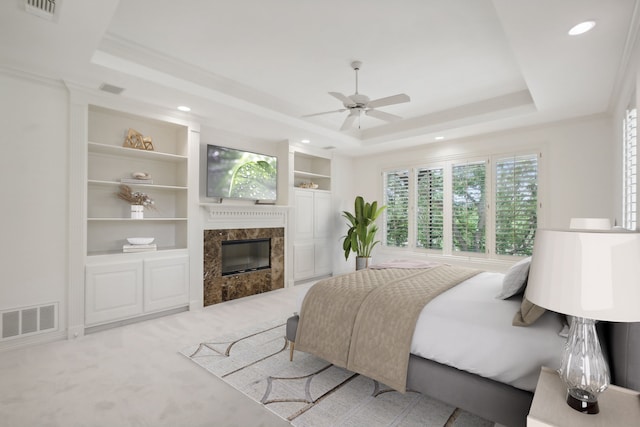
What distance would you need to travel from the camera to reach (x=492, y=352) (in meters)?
1.74

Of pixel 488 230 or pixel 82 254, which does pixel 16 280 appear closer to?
pixel 82 254

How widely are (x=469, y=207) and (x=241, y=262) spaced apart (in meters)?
3.57

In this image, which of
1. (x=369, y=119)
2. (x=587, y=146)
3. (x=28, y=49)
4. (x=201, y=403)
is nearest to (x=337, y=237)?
(x=369, y=119)

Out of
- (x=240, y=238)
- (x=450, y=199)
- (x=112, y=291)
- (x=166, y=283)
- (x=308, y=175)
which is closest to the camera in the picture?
(x=112, y=291)

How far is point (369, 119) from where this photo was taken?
16.4ft

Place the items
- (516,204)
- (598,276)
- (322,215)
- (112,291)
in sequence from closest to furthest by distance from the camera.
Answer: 1. (598,276)
2. (112,291)
3. (516,204)
4. (322,215)

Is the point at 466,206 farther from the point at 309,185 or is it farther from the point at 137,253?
the point at 137,253

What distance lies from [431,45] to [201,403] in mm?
3350

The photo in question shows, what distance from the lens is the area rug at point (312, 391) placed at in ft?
6.42

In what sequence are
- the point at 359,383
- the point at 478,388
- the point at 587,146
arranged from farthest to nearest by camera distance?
the point at 587,146
the point at 359,383
the point at 478,388

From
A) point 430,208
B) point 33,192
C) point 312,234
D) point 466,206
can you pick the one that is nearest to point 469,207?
point 466,206

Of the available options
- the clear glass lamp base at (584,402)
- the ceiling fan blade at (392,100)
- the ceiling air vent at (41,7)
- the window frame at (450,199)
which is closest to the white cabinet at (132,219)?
the ceiling air vent at (41,7)

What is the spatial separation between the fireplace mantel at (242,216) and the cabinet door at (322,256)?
90 centimetres

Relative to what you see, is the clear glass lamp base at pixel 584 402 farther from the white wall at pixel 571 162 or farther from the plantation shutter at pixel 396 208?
the plantation shutter at pixel 396 208
